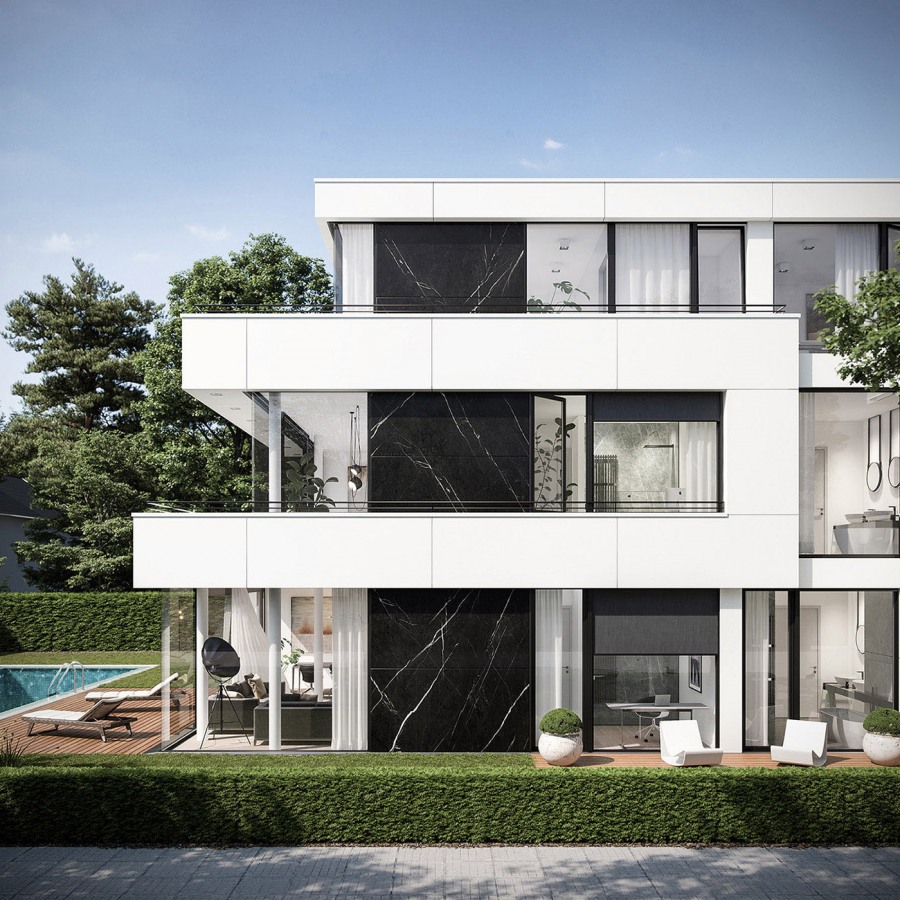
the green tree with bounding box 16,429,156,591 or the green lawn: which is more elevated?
the green tree with bounding box 16,429,156,591

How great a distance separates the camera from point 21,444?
111 feet

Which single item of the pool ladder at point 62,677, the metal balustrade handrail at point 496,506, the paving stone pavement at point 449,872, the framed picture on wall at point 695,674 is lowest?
the pool ladder at point 62,677

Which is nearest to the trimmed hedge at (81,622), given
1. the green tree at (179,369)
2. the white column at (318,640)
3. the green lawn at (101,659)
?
the green lawn at (101,659)

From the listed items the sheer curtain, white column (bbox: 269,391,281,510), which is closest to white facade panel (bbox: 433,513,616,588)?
white column (bbox: 269,391,281,510)

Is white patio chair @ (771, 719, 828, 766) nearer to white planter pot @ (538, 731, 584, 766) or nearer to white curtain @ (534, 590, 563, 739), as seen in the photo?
white planter pot @ (538, 731, 584, 766)

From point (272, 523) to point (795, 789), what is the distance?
340 inches

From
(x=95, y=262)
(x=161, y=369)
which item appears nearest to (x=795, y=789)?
(x=161, y=369)

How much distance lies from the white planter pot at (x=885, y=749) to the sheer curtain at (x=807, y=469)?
316cm

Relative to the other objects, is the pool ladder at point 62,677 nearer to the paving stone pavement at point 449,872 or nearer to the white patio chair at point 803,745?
the paving stone pavement at point 449,872

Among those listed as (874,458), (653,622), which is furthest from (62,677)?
(874,458)

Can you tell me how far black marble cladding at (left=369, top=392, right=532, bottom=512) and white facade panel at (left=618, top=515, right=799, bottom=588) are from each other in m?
2.08

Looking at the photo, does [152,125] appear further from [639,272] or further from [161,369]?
[639,272]

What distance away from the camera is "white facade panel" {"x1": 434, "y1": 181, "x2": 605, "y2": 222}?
14547 mm

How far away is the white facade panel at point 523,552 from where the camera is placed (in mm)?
14023
